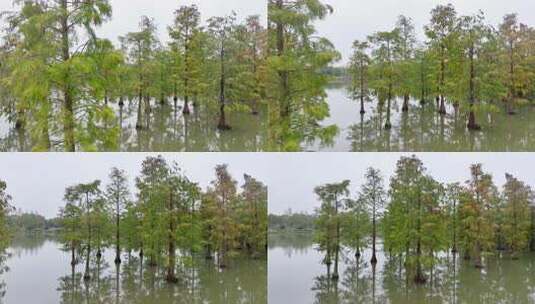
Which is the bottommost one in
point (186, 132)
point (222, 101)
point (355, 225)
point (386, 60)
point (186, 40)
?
point (355, 225)

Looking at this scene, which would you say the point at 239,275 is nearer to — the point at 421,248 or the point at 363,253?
the point at 363,253

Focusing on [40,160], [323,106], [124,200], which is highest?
[323,106]

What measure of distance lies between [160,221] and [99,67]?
1.00 metres

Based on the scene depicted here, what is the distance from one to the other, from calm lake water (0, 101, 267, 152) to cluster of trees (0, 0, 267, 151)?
39mm

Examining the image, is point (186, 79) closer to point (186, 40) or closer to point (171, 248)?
point (186, 40)

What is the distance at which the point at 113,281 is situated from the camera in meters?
3.59

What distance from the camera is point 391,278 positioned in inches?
143

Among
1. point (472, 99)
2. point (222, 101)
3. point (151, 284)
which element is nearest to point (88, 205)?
point (151, 284)

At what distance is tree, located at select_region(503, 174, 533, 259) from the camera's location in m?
3.64

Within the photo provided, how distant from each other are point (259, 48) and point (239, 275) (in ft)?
4.29

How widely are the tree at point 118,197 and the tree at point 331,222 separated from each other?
1.17m

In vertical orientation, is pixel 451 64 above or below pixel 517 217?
above

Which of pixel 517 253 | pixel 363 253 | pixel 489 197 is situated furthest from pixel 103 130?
pixel 517 253

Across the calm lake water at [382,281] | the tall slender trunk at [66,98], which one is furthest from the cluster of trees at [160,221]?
the tall slender trunk at [66,98]
